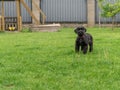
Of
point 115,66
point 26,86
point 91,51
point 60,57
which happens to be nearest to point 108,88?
point 26,86

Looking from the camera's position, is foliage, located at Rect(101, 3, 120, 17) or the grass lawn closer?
the grass lawn

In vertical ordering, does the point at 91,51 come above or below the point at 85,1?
below

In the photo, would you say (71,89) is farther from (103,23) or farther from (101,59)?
(103,23)

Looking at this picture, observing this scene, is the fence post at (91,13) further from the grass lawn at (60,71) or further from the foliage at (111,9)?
the grass lawn at (60,71)

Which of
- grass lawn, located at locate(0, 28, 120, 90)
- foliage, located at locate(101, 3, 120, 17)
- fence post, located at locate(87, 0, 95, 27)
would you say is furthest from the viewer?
fence post, located at locate(87, 0, 95, 27)

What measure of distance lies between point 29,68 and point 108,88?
2.56 metres

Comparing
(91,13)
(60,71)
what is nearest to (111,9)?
(91,13)

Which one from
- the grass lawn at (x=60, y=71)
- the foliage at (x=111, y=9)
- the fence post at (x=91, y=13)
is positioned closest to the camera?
the grass lawn at (x=60, y=71)

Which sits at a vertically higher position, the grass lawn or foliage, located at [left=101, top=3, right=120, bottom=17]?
foliage, located at [left=101, top=3, right=120, bottom=17]

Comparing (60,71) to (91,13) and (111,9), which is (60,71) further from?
(91,13)

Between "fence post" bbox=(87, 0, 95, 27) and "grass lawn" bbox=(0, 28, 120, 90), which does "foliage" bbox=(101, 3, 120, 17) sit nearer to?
"fence post" bbox=(87, 0, 95, 27)

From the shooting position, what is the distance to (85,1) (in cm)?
3800

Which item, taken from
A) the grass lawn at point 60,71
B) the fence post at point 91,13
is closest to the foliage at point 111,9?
the fence post at point 91,13

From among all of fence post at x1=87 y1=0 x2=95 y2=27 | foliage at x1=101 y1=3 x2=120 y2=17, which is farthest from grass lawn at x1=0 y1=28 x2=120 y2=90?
fence post at x1=87 y1=0 x2=95 y2=27
